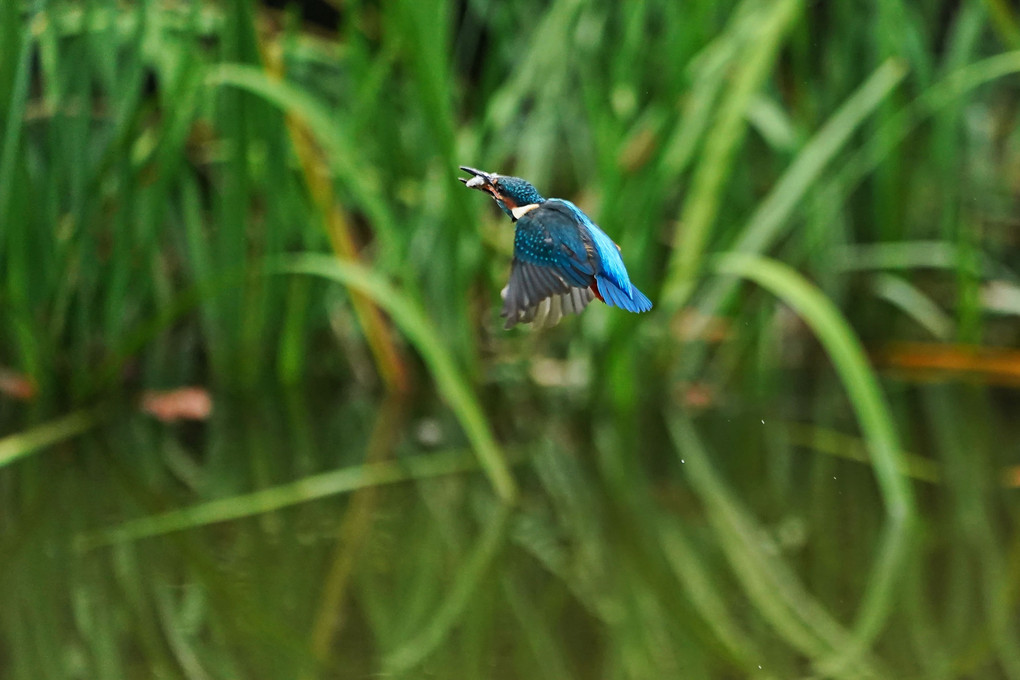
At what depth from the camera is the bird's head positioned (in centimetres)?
30

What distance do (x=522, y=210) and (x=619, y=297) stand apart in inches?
1.5

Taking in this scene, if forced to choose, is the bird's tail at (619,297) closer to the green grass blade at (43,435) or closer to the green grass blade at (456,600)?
the green grass blade at (456,600)

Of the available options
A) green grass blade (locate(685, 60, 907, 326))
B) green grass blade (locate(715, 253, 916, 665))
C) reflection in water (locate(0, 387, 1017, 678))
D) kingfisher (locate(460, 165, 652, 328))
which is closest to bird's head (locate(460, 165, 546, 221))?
kingfisher (locate(460, 165, 652, 328))

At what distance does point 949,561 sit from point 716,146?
0.44 metres

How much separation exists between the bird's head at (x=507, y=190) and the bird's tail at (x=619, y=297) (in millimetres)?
30

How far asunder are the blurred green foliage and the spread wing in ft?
1.20

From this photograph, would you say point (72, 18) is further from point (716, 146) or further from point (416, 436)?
point (716, 146)

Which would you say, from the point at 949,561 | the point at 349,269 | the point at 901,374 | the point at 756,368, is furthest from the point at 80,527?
the point at 901,374

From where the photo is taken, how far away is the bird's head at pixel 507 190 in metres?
0.30

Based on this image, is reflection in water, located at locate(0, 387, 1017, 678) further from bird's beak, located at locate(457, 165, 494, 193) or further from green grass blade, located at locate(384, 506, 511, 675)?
bird's beak, located at locate(457, 165, 494, 193)

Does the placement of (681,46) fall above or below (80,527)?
above

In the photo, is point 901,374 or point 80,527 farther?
point 901,374

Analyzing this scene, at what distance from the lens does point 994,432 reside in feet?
3.65

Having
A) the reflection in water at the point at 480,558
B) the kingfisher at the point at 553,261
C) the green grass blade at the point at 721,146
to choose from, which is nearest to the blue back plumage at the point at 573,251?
the kingfisher at the point at 553,261
